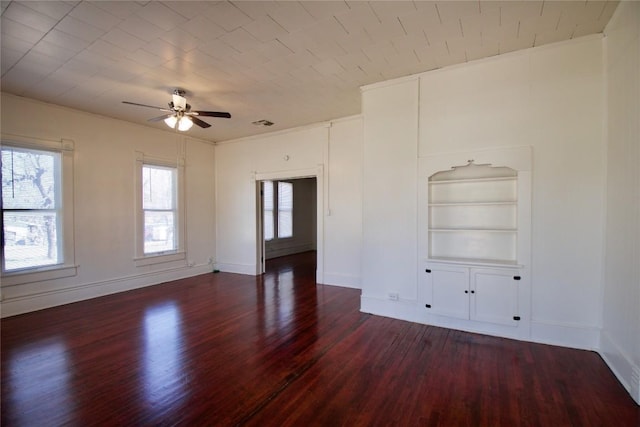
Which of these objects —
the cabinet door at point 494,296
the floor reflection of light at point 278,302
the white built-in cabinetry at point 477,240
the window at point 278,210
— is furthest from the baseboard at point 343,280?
the window at point 278,210

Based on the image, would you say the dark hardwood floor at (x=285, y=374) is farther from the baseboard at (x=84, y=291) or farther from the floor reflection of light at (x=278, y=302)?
the baseboard at (x=84, y=291)

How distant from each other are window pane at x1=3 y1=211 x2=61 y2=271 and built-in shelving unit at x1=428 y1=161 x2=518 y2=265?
5452 mm

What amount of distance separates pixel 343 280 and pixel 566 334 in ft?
10.6

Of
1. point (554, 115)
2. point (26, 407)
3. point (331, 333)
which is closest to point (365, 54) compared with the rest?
point (554, 115)

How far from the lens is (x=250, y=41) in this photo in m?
2.93

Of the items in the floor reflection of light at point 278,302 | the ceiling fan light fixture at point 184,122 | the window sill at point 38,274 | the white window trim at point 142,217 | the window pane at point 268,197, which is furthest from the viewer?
the window pane at point 268,197

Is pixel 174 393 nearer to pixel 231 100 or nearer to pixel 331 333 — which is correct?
pixel 331 333

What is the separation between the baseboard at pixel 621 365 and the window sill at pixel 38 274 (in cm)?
664

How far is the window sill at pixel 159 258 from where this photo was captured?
5580 mm

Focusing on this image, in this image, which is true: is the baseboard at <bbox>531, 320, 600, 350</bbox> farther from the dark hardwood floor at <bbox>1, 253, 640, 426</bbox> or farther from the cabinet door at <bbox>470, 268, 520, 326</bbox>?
the cabinet door at <bbox>470, 268, 520, 326</bbox>

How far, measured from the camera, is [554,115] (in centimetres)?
308

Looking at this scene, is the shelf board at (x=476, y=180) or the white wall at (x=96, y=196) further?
the white wall at (x=96, y=196)

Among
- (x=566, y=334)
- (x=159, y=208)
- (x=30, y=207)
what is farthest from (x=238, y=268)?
(x=566, y=334)

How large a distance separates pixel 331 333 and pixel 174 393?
1658 mm
